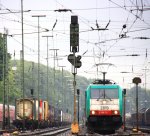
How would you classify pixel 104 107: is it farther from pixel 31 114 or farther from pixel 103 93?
pixel 31 114

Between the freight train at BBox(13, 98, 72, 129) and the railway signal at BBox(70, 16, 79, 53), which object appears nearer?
Answer: the railway signal at BBox(70, 16, 79, 53)

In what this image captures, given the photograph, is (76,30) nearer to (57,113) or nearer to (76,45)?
(76,45)

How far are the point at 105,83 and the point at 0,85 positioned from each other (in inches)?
3189

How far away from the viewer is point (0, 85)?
376 ft

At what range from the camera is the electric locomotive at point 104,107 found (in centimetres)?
3447

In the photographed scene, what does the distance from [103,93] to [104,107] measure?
1075 mm

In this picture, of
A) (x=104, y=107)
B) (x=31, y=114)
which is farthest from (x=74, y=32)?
(x=31, y=114)

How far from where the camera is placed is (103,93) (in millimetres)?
35156

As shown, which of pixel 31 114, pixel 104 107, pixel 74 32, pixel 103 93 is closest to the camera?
pixel 74 32

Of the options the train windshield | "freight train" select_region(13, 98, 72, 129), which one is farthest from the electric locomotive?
"freight train" select_region(13, 98, 72, 129)

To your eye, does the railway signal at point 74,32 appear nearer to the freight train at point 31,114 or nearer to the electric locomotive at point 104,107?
the electric locomotive at point 104,107

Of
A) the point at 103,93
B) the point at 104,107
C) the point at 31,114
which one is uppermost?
the point at 103,93

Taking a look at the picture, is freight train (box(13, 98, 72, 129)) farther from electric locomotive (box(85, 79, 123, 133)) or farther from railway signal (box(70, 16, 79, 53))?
railway signal (box(70, 16, 79, 53))

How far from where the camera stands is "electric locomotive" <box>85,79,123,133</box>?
3447 cm
